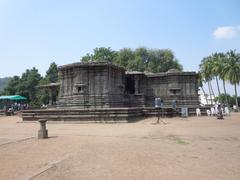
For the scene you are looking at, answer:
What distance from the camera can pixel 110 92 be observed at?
24375mm

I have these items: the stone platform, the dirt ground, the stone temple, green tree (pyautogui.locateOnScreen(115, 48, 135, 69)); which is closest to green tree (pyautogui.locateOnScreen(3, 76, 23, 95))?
green tree (pyautogui.locateOnScreen(115, 48, 135, 69))

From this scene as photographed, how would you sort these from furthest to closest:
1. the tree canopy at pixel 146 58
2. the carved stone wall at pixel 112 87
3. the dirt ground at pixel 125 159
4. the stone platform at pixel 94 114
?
1. the tree canopy at pixel 146 58
2. the carved stone wall at pixel 112 87
3. the stone platform at pixel 94 114
4. the dirt ground at pixel 125 159

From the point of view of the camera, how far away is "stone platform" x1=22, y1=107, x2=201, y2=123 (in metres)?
17.5

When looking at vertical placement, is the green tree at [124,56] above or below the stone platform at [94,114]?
above

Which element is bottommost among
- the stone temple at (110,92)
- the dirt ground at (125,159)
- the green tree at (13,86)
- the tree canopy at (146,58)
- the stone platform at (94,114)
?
the dirt ground at (125,159)

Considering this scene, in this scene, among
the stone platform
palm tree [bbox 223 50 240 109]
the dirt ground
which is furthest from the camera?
palm tree [bbox 223 50 240 109]

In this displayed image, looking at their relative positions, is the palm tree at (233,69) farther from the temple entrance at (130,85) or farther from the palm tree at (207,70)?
the temple entrance at (130,85)

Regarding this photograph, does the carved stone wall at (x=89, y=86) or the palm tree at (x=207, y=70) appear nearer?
the carved stone wall at (x=89, y=86)

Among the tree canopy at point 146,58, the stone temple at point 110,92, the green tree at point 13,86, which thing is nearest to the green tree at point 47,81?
the green tree at point 13,86

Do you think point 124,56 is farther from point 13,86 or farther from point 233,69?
point 13,86

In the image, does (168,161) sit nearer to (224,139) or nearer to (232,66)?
(224,139)

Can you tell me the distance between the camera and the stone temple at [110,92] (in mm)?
18688

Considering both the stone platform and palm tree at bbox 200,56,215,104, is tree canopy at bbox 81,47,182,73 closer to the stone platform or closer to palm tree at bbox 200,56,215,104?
palm tree at bbox 200,56,215,104

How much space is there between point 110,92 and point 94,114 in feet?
21.4
